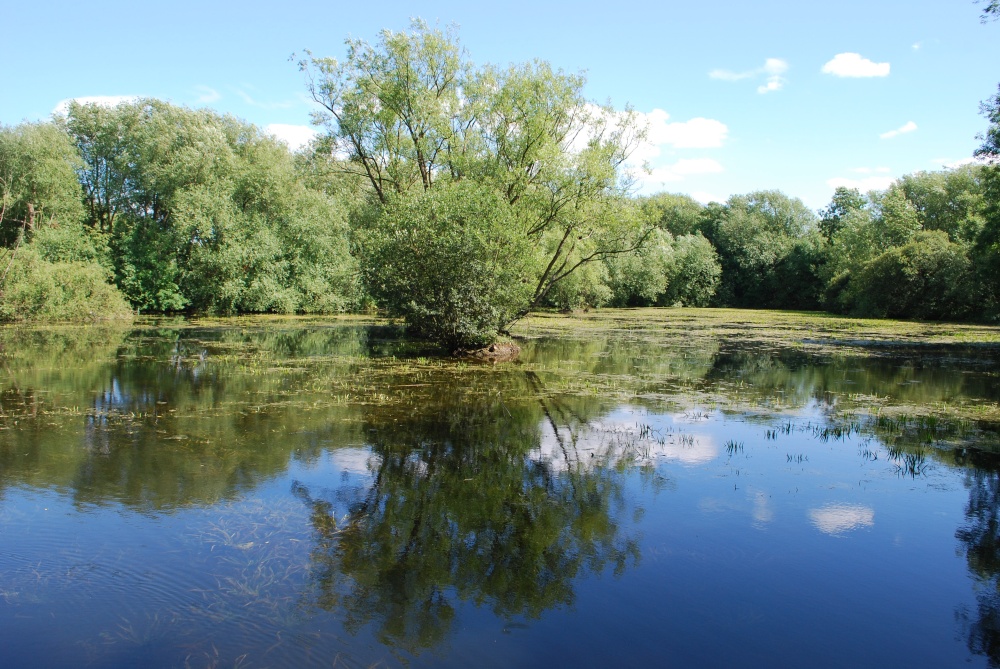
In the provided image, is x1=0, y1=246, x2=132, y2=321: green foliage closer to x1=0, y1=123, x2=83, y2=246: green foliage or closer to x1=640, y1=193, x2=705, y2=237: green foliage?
x1=0, y1=123, x2=83, y2=246: green foliage

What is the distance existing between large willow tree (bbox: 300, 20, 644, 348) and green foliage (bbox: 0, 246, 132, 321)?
1549cm

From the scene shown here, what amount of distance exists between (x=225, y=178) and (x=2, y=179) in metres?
11.1

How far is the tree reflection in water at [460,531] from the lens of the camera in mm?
5074

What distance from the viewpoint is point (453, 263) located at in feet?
66.0

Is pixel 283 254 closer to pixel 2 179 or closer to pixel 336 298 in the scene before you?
pixel 336 298

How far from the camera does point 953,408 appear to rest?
12.9 meters

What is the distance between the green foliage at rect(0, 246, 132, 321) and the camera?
29969 mm

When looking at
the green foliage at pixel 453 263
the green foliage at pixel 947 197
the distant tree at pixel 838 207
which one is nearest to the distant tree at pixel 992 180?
the green foliage at pixel 453 263

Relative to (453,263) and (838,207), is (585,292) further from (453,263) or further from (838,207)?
(838,207)

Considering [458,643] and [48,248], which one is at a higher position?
[48,248]

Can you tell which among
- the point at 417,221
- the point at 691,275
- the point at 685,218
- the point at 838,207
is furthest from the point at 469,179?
the point at 838,207

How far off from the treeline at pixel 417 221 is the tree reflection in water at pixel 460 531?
35.4 feet

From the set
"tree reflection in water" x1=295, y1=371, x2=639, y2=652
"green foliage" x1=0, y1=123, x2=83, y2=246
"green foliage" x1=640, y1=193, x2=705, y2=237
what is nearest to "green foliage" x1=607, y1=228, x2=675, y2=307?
"green foliage" x1=640, y1=193, x2=705, y2=237

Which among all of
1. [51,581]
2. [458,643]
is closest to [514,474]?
[458,643]
